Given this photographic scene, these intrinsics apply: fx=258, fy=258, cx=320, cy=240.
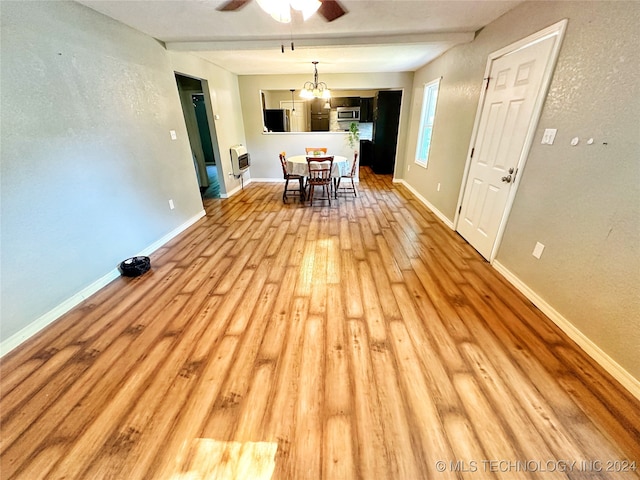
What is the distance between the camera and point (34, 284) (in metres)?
1.88

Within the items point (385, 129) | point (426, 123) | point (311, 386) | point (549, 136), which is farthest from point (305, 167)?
point (311, 386)

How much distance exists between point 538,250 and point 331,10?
8.73ft

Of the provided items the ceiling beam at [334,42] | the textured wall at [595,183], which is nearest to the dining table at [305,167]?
the ceiling beam at [334,42]

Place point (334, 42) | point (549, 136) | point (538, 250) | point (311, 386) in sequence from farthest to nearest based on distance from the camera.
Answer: point (334, 42) → point (538, 250) → point (549, 136) → point (311, 386)

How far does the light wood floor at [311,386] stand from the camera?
3.83ft

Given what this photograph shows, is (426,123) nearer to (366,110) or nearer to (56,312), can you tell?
(366,110)

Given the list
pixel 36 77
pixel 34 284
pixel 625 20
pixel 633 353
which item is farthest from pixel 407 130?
pixel 34 284

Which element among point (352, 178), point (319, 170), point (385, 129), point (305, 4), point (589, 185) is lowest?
point (352, 178)

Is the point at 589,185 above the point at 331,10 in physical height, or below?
below

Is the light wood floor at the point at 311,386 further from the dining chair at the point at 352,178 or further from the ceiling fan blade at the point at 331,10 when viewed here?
the dining chair at the point at 352,178

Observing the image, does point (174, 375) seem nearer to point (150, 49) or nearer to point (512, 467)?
point (512, 467)

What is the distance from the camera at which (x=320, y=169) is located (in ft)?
14.7

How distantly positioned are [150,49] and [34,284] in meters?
2.76

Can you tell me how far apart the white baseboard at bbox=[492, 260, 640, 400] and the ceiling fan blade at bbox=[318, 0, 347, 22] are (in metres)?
2.82
